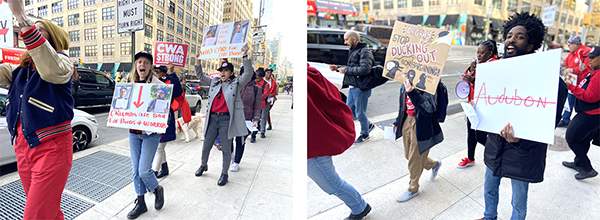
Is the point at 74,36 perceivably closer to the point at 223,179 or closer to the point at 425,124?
the point at 223,179

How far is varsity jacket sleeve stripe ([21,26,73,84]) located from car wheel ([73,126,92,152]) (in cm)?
→ 12

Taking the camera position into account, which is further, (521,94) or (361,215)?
(361,215)

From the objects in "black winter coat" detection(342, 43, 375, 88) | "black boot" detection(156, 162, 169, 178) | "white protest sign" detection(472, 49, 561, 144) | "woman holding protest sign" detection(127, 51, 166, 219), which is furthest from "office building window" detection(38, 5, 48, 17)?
"white protest sign" detection(472, 49, 561, 144)

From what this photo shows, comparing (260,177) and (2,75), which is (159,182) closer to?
(260,177)

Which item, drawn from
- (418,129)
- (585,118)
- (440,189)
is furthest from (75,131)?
(585,118)

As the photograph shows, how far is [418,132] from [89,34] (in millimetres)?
1063

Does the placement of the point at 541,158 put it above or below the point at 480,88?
below

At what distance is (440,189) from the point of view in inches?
46.6

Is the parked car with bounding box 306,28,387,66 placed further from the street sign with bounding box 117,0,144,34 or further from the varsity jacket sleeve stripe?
the varsity jacket sleeve stripe

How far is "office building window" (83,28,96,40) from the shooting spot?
2.42 ft

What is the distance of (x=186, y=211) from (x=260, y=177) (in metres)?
0.21

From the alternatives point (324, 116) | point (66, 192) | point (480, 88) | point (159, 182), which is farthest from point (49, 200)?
point (480, 88)

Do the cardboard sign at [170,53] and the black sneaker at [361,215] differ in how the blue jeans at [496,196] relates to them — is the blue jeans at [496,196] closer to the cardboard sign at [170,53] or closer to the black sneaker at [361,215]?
the black sneaker at [361,215]

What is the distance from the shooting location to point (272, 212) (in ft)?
2.87
